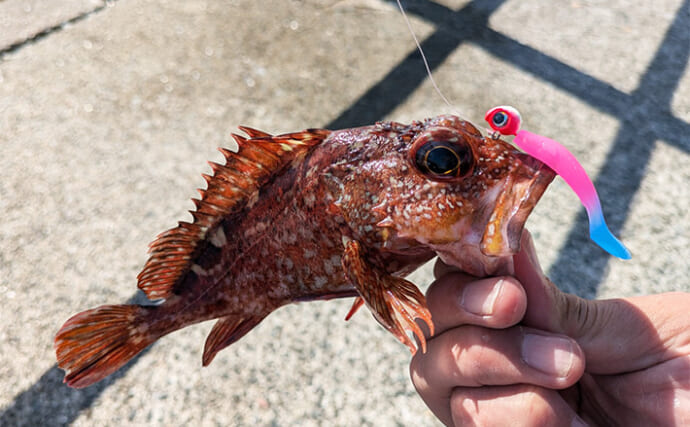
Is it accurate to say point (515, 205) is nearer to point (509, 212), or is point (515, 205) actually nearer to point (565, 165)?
point (509, 212)

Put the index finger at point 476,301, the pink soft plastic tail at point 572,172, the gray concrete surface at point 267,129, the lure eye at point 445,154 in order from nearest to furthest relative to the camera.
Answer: the pink soft plastic tail at point 572,172, the lure eye at point 445,154, the index finger at point 476,301, the gray concrete surface at point 267,129

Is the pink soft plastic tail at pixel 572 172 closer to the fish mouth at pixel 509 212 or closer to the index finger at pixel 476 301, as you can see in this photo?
the fish mouth at pixel 509 212

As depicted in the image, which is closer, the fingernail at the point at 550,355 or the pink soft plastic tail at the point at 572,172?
the pink soft plastic tail at the point at 572,172

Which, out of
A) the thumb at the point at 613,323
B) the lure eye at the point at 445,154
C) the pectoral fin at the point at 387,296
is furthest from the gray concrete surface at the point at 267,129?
the lure eye at the point at 445,154

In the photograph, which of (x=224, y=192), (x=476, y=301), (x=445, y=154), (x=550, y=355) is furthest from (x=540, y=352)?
(x=224, y=192)

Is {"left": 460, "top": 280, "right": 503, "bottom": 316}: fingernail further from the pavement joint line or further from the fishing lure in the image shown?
the pavement joint line
